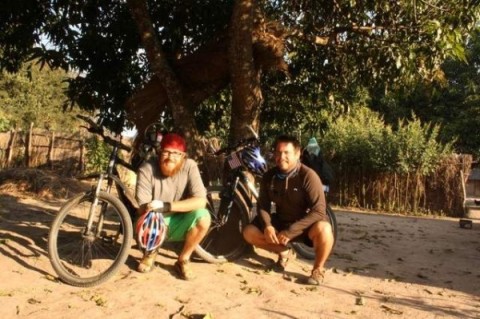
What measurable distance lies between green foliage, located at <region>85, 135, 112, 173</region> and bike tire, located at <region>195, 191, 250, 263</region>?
11757 mm

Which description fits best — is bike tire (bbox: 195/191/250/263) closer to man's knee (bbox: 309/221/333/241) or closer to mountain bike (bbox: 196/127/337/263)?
mountain bike (bbox: 196/127/337/263)

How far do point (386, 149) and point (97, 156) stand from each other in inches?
363

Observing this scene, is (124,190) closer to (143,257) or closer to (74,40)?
(143,257)

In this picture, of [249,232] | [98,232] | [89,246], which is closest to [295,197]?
[249,232]

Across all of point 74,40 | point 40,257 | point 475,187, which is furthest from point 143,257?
point 475,187

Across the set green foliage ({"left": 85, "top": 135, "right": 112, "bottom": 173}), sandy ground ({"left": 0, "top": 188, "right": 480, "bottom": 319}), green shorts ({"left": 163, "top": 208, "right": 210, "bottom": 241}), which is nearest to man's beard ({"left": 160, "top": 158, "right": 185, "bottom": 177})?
green shorts ({"left": 163, "top": 208, "right": 210, "bottom": 241})

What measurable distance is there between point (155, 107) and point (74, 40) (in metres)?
1.31

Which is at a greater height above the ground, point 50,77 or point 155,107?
point 50,77

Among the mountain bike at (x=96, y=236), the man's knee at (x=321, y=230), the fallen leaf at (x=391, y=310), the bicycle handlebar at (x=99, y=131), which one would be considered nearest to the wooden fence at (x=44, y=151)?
the mountain bike at (x=96, y=236)

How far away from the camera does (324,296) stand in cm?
379

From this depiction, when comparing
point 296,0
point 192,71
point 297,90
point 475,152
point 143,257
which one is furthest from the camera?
point 475,152

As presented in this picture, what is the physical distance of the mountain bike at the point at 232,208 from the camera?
458 centimetres

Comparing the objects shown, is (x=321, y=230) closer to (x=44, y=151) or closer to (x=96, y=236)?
(x=96, y=236)

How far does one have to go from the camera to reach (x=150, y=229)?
12.3ft
